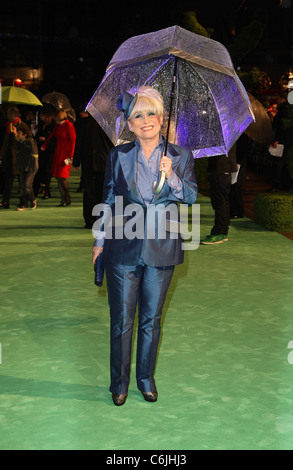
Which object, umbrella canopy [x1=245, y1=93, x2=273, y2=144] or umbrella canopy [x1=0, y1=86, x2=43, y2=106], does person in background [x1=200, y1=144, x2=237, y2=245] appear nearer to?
umbrella canopy [x1=245, y1=93, x2=273, y2=144]

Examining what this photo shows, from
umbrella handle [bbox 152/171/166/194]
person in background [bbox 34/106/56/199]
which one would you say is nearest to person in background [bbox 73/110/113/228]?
person in background [bbox 34/106/56/199]

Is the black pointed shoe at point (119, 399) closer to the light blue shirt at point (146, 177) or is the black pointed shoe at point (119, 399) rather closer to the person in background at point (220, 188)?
the light blue shirt at point (146, 177)

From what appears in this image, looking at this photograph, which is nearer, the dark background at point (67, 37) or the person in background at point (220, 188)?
the person in background at point (220, 188)

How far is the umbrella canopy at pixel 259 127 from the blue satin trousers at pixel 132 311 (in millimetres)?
7382

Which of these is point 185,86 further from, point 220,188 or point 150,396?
point 220,188

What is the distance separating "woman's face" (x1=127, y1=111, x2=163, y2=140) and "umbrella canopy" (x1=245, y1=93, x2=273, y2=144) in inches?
288

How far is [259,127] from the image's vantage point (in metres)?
11.8

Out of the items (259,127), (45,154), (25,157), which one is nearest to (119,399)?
(259,127)

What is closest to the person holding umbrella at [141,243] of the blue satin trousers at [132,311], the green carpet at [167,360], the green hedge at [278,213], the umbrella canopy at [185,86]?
the blue satin trousers at [132,311]

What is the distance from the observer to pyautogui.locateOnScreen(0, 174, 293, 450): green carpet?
4234 millimetres

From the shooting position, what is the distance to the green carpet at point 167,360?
4234 mm
